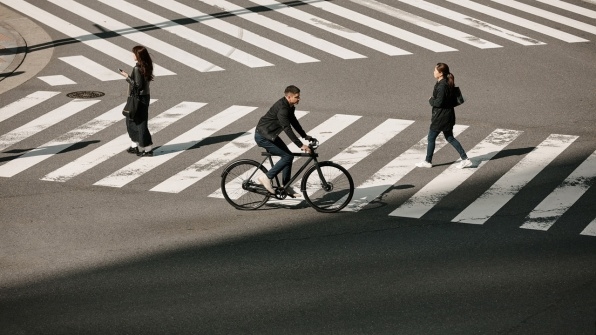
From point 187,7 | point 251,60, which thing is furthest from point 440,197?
point 187,7

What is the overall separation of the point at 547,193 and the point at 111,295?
269 inches

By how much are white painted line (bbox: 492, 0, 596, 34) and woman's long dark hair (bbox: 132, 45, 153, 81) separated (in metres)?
13.5

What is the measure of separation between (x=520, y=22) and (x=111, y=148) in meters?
13.4

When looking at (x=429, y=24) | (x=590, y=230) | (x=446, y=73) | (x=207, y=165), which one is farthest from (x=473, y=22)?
(x=590, y=230)

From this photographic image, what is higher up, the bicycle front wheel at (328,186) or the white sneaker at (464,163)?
the white sneaker at (464,163)

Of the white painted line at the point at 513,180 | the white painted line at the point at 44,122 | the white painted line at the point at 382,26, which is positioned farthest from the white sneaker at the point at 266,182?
the white painted line at the point at 382,26

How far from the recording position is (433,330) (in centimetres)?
984

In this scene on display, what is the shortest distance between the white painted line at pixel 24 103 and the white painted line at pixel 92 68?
1.51 meters

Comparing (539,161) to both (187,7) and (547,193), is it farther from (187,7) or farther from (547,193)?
(187,7)

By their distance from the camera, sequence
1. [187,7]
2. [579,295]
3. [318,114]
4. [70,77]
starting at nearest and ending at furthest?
[579,295]
[318,114]
[70,77]
[187,7]

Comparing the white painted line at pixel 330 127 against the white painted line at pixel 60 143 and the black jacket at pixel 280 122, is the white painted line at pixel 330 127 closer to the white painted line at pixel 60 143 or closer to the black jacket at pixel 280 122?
the black jacket at pixel 280 122

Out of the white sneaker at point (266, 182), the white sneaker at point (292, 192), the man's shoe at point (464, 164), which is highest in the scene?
the man's shoe at point (464, 164)

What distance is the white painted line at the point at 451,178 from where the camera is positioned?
13771mm

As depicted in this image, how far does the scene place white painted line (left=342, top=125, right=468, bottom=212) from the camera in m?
14.2
